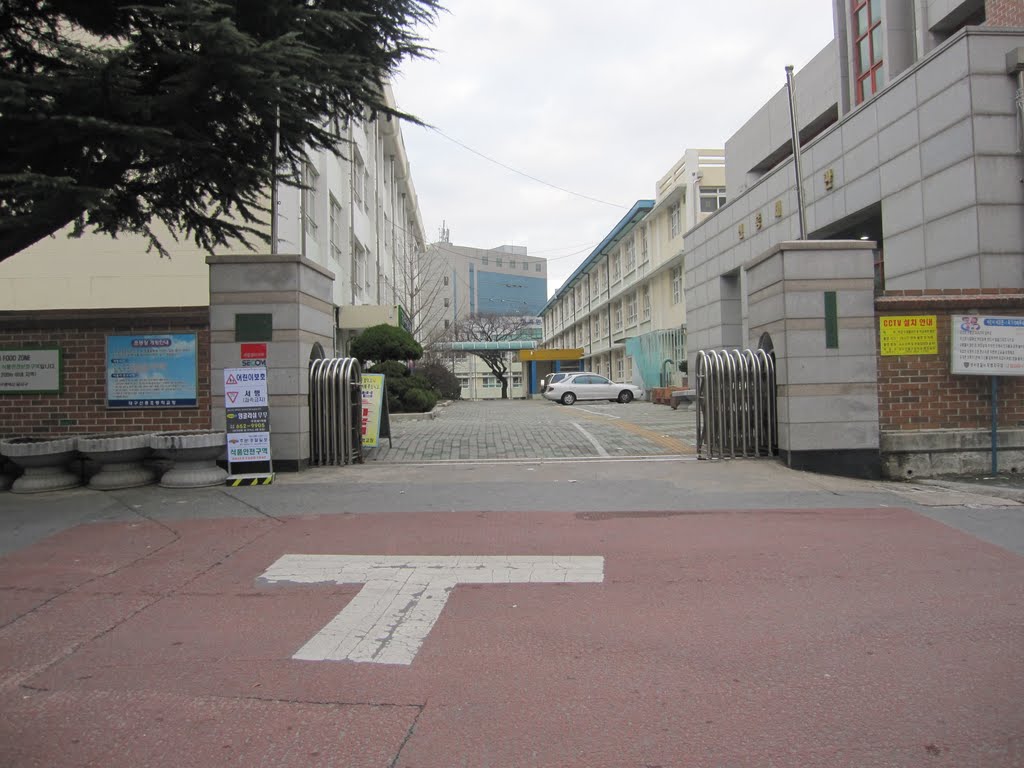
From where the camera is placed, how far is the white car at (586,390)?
32.3 metres

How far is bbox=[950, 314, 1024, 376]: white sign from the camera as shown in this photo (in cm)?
905

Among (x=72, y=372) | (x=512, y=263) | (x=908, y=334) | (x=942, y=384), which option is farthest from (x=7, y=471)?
(x=512, y=263)

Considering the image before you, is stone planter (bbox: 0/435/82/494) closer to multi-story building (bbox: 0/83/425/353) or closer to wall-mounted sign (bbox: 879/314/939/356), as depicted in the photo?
multi-story building (bbox: 0/83/425/353)

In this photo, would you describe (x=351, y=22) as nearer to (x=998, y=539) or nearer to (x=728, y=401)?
(x=728, y=401)

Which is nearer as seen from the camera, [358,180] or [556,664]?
[556,664]

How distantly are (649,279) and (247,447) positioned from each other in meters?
34.2

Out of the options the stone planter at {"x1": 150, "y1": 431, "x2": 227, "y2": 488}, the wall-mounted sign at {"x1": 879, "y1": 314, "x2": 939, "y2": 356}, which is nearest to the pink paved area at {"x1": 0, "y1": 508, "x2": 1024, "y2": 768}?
the stone planter at {"x1": 150, "y1": 431, "x2": 227, "y2": 488}

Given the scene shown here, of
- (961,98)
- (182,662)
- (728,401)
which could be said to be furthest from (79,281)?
(961,98)

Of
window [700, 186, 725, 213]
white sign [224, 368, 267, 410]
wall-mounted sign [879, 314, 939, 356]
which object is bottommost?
white sign [224, 368, 267, 410]

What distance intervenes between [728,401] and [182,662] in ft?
27.6

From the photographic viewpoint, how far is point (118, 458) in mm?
8516

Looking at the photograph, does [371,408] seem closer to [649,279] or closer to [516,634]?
[516,634]

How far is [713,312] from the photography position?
28.4 m

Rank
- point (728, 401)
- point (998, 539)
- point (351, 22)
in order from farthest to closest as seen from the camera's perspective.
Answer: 1. point (728, 401)
2. point (351, 22)
3. point (998, 539)
